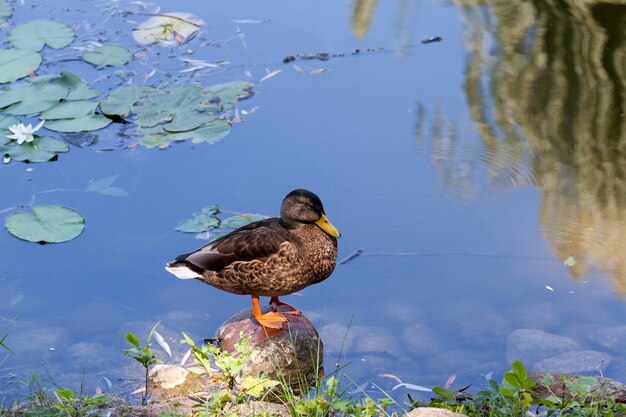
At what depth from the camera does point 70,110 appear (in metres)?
6.04

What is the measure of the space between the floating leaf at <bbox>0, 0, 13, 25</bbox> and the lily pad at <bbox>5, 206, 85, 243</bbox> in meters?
2.68

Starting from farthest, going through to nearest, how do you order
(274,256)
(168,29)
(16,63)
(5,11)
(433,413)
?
(5,11)
(168,29)
(16,63)
(274,256)
(433,413)

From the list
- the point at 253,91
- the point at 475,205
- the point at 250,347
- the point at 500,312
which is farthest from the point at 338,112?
the point at 250,347

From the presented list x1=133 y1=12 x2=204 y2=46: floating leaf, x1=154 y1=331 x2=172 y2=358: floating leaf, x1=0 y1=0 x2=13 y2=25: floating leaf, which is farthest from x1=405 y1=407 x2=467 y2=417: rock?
x1=0 y1=0 x2=13 y2=25: floating leaf

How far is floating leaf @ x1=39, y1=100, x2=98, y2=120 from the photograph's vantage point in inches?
236

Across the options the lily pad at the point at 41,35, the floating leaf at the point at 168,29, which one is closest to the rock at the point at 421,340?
the floating leaf at the point at 168,29

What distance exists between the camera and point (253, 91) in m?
6.36

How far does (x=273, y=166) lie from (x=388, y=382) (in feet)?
6.16

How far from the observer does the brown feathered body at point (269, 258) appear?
158 inches

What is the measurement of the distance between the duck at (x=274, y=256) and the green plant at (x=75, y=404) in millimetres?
912

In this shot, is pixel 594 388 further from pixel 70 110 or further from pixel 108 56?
pixel 108 56

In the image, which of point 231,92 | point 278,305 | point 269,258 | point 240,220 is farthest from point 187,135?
point 269,258

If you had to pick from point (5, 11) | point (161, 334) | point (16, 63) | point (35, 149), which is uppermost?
point (5, 11)

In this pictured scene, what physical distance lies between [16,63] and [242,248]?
10.9 feet
